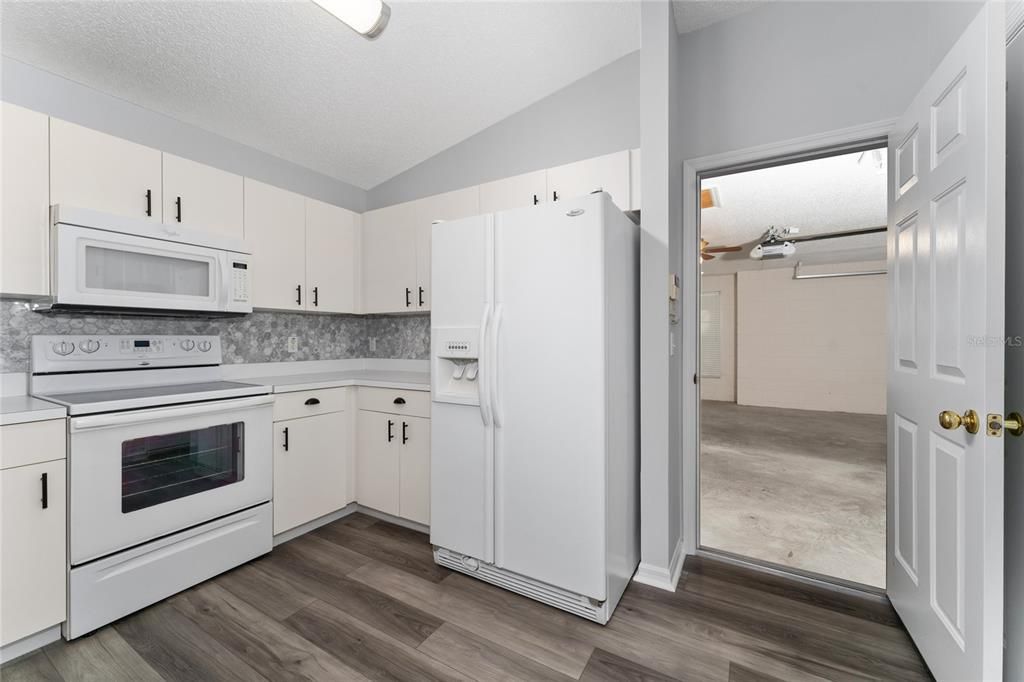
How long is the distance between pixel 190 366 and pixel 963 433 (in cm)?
347

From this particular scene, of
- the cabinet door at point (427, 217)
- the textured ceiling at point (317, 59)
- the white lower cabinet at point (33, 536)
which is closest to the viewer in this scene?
the white lower cabinet at point (33, 536)

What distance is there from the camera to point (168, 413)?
1955 mm

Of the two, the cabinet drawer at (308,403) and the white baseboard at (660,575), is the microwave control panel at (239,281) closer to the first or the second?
the cabinet drawer at (308,403)

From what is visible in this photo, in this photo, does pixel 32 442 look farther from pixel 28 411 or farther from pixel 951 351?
pixel 951 351

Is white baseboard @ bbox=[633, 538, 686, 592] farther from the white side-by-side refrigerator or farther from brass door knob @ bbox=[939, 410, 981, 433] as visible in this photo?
brass door knob @ bbox=[939, 410, 981, 433]

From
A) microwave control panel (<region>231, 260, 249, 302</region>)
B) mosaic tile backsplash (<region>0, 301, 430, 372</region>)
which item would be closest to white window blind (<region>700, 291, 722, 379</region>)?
mosaic tile backsplash (<region>0, 301, 430, 372</region>)

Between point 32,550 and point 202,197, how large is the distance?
69.2 inches

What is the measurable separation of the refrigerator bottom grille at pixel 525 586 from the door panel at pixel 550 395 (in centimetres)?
6

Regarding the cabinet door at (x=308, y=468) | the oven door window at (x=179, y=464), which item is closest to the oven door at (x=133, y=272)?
the oven door window at (x=179, y=464)

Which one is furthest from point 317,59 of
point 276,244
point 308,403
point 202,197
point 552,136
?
point 308,403

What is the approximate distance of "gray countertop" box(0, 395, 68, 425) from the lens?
5.16 ft

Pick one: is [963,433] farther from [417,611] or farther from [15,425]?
[15,425]

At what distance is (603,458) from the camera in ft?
5.89

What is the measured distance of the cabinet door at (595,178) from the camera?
94.0 inches
